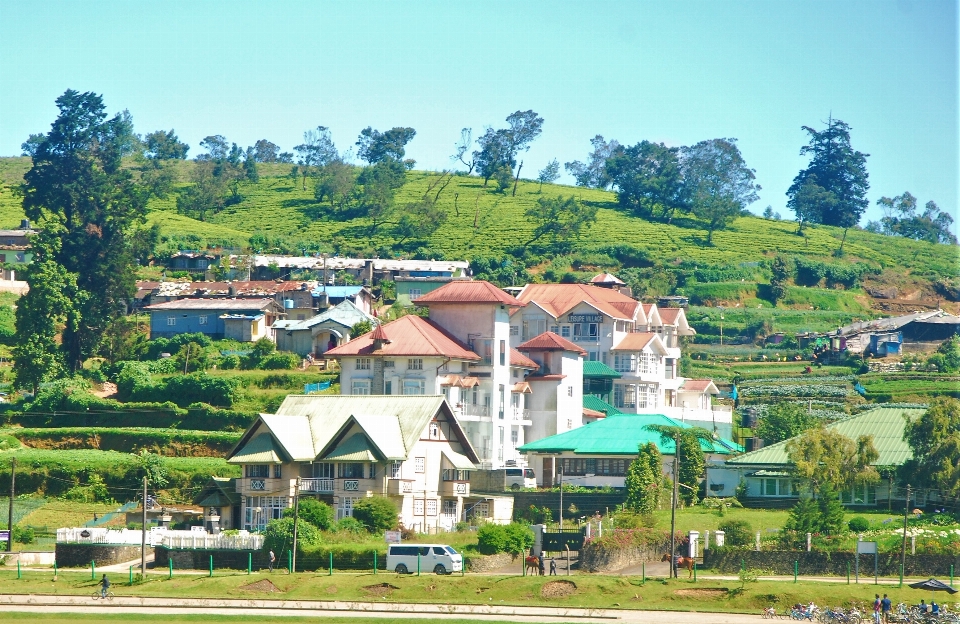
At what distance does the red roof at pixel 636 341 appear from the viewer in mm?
99375

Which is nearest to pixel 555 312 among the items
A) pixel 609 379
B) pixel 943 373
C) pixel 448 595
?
pixel 609 379

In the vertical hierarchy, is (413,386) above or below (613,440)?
above

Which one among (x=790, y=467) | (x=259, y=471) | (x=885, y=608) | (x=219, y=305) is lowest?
(x=885, y=608)

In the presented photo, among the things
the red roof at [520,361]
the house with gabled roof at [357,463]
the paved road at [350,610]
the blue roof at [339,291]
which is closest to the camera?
the paved road at [350,610]

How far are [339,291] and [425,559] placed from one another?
6421cm

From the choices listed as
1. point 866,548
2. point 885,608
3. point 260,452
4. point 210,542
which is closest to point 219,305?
point 260,452

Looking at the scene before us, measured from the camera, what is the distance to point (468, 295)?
86.9 metres

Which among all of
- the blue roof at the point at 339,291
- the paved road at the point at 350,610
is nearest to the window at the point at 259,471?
the paved road at the point at 350,610

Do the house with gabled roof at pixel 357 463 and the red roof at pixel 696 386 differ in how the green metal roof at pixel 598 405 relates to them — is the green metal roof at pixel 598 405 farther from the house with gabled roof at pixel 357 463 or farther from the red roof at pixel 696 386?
the house with gabled roof at pixel 357 463

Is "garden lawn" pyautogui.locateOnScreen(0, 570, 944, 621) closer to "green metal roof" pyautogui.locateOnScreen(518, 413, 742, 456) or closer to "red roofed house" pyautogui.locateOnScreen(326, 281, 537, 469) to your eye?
"green metal roof" pyautogui.locateOnScreen(518, 413, 742, 456)

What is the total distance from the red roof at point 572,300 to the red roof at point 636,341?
63.2 inches

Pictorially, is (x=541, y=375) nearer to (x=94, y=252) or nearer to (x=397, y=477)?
(x=397, y=477)

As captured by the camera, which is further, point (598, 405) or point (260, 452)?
point (598, 405)

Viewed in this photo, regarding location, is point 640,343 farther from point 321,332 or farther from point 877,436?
point 877,436
